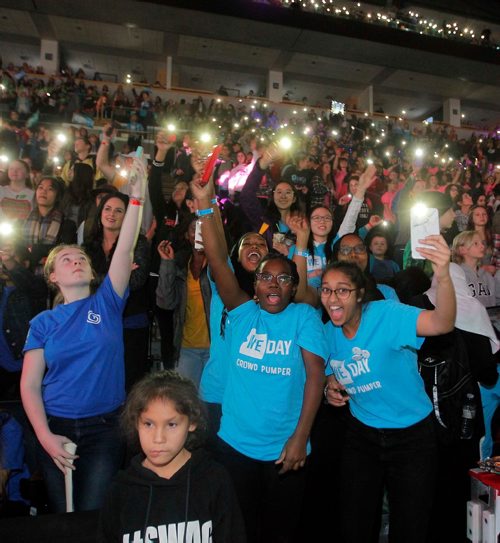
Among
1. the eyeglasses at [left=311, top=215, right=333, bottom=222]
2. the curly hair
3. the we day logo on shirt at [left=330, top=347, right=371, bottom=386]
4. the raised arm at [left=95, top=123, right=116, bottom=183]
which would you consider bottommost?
the curly hair

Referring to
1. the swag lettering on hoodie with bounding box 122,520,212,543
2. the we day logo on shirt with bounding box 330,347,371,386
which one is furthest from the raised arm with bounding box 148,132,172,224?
the swag lettering on hoodie with bounding box 122,520,212,543

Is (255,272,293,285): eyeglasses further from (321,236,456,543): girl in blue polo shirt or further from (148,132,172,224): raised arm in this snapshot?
(148,132,172,224): raised arm

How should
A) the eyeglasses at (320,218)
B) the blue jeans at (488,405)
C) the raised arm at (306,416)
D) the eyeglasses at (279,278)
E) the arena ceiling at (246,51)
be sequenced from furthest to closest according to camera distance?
the arena ceiling at (246,51) < the eyeglasses at (320,218) < the blue jeans at (488,405) < the eyeglasses at (279,278) < the raised arm at (306,416)

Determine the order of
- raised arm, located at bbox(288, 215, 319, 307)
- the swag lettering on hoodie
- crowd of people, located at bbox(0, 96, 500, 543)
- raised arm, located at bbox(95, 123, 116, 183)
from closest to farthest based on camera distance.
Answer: the swag lettering on hoodie
crowd of people, located at bbox(0, 96, 500, 543)
raised arm, located at bbox(288, 215, 319, 307)
raised arm, located at bbox(95, 123, 116, 183)

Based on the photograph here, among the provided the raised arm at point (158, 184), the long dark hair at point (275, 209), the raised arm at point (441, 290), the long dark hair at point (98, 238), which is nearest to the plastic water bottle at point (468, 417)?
the raised arm at point (441, 290)

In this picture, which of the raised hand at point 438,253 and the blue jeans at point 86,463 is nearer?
the raised hand at point 438,253

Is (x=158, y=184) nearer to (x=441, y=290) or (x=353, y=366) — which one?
(x=353, y=366)

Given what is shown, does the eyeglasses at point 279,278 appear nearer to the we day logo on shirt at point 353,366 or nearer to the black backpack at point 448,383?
the we day logo on shirt at point 353,366

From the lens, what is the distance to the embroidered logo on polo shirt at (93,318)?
2.40m

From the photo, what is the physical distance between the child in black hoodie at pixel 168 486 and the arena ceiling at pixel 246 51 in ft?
62.5

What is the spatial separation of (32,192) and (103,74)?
21503mm

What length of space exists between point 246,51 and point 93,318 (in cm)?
2148

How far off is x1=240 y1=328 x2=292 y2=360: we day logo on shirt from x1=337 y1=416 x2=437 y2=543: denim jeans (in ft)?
1.94

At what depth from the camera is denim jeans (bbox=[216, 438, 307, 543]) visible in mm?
2160
